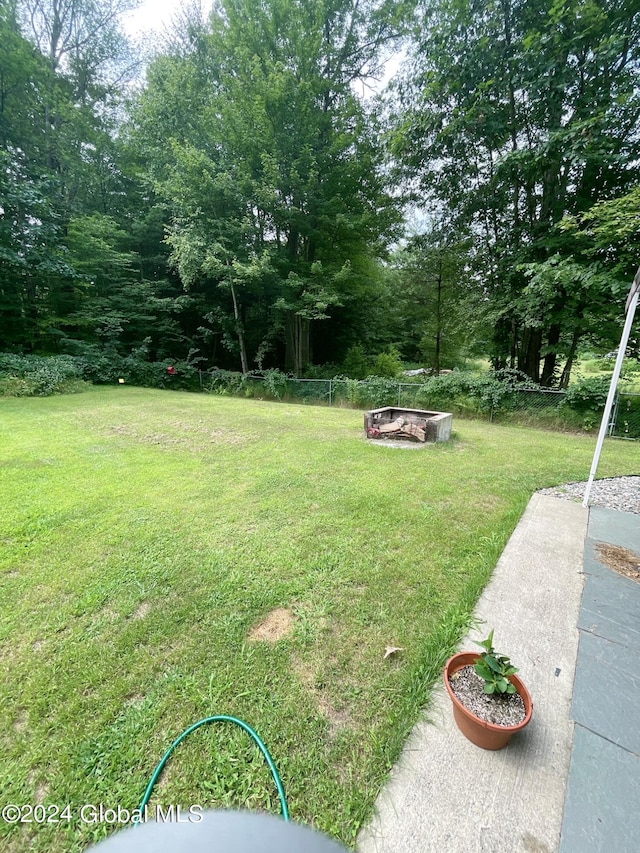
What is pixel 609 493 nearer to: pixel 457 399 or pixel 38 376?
pixel 457 399

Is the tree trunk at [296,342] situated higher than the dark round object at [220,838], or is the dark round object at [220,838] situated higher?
the tree trunk at [296,342]

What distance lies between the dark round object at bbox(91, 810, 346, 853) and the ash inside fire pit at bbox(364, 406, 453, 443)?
17.1ft

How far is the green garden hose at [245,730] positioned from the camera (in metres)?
1.10

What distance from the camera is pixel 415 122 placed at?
26.9ft

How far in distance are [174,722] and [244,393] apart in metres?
10.6

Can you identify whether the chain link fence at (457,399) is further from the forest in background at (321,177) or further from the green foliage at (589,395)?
the forest in background at (321,177)

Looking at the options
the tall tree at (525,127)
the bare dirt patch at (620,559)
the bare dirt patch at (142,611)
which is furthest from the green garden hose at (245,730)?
the tall tree at (525,127)

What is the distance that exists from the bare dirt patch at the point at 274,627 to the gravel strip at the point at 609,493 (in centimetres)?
320

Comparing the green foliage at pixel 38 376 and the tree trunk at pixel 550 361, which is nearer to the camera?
the tree trunk at pixel 550 361

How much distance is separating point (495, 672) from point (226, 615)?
136 cm

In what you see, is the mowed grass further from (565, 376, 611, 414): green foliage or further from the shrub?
the shrub

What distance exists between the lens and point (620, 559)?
249 cm

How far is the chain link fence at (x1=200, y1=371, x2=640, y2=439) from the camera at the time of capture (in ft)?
22.5

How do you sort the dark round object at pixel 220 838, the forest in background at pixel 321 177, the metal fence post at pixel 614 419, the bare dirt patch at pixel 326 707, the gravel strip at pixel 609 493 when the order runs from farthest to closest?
the forest in background at pixel 321 177 → the metal fence post at pixel 614 419 → the gravel strip at pixel 609 493 → the bare dirt patch at pixel 326 707 → the dark round object at pixel 220 838
